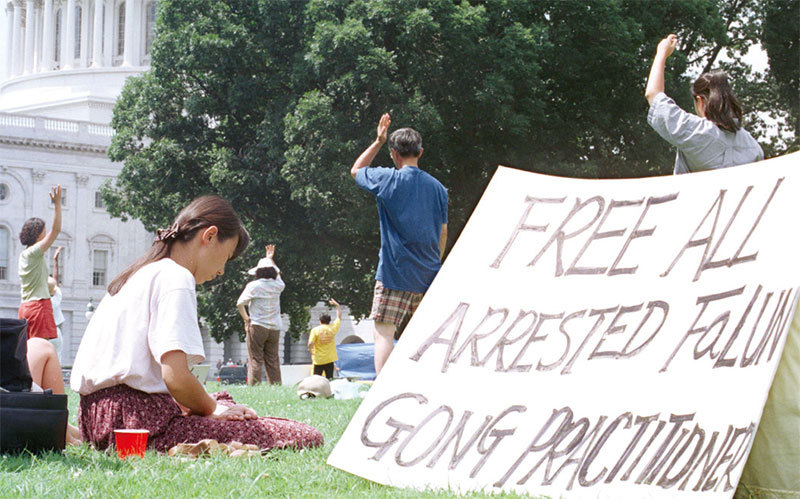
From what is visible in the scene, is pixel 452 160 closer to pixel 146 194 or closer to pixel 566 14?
pixel 566 14

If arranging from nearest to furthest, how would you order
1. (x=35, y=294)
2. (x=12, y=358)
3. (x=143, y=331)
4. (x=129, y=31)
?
(x=143, y=331)
(x=12, y=358)
(x=35, y=294)
(x=129, y=31)

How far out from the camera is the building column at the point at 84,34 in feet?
263

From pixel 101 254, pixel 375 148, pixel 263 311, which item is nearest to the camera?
pixel 375 148

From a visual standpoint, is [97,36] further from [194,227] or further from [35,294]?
[194,227]

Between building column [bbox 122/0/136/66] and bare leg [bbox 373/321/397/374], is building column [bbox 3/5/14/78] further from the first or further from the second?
bare leg [bbox 373/321/397/374]

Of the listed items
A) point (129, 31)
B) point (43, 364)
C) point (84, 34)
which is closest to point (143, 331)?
point (43, 364)

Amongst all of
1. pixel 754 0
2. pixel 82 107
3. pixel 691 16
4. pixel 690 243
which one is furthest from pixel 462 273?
pixel 82 107

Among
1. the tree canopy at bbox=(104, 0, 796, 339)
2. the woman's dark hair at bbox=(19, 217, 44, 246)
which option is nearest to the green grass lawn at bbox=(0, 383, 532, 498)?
the woman's dark hair at bbox=(19, 217, 44, 246)

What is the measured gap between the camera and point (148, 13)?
264ft

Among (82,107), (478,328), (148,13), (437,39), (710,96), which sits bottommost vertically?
(478,328)

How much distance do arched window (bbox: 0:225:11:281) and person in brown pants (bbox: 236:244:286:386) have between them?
5526 centimetres

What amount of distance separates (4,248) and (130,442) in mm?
64989

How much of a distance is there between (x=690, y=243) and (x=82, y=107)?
75050 millimetres

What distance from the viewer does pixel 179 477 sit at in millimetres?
3662
